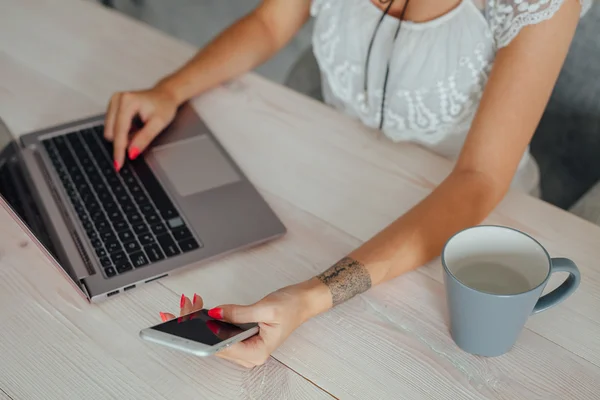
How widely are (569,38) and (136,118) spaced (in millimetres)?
623

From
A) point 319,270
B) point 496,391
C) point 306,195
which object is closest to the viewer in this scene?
point 496,391

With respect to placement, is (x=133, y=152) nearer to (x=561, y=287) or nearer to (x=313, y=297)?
(x=313, y=297)

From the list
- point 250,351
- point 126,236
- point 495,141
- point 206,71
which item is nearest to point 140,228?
point 126,236

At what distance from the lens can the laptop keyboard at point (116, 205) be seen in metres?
0.81

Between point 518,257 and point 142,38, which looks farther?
point 142,38

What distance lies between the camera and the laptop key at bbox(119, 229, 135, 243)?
0.83 m

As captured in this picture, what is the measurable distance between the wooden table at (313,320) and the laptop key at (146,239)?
0.19ft

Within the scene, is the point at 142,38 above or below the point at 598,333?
above

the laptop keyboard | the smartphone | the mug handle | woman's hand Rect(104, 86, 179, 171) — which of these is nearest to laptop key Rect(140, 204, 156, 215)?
the laptop keyboard

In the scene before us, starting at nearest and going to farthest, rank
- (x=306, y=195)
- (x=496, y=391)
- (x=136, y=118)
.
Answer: (x=496, y=391), (x=306, y=195), (x=136, y=118)

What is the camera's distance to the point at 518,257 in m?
0.70

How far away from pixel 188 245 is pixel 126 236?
0.08 metres

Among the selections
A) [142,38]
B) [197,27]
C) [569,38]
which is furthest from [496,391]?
[197,27]

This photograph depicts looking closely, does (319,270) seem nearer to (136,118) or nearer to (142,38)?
(136,118)
